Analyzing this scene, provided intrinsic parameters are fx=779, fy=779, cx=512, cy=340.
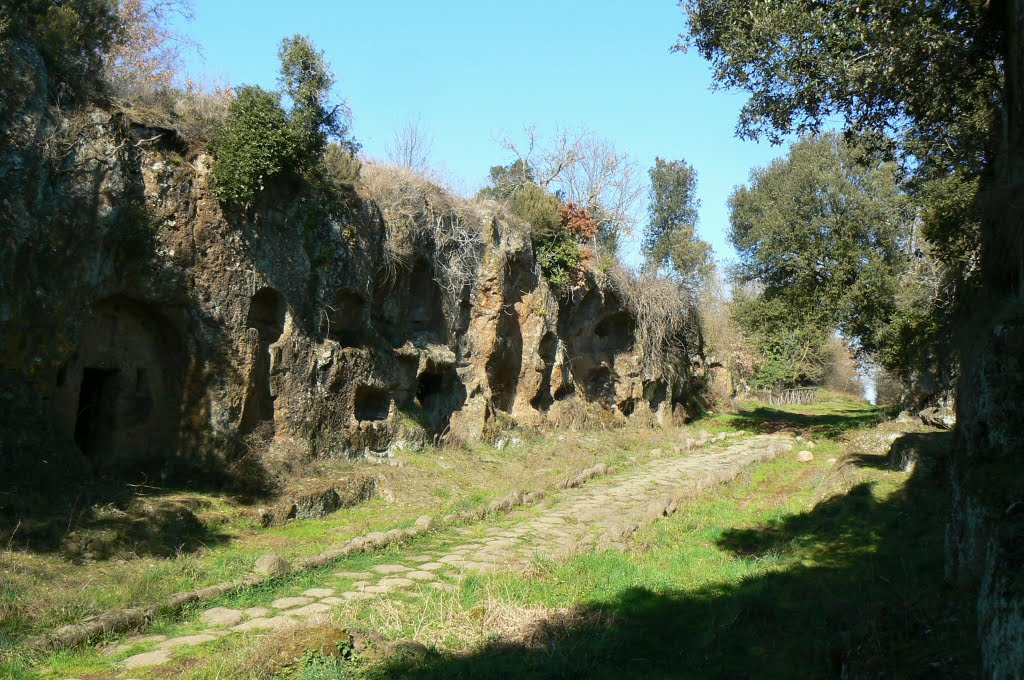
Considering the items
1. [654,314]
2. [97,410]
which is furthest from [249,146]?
[654,314]

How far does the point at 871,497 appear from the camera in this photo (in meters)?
11.3

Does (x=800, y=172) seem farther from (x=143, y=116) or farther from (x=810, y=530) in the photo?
(x=143, y=116)

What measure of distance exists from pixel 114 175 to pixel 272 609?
7111 mm

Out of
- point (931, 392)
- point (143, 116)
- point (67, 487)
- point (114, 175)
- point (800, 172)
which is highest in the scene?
point (800, 172)

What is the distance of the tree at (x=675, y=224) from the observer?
44.0 meters

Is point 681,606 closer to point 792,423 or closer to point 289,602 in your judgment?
point 289,602

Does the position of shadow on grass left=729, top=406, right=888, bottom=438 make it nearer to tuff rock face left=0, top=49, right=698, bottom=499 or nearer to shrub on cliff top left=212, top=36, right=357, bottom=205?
tuff rock face left=0, top=49, right=698, bottom=499

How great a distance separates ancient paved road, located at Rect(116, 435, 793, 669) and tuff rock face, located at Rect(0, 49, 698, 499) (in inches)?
151

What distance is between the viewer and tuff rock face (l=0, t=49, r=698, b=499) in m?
9.79

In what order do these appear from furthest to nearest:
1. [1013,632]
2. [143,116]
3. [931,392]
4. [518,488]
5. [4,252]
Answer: [931,392]
[518,488]
[143,116]
[4,252]
[1013,632]

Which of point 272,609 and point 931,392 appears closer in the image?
point 272,609

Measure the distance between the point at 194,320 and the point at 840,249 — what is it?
20.1 m

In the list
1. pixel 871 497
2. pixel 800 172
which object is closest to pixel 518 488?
pixel 871 497

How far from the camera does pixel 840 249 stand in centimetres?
2473
